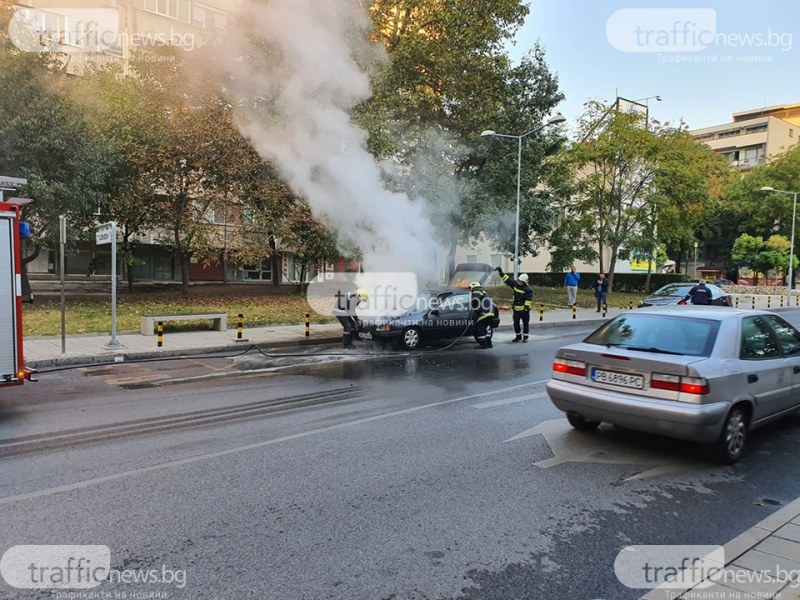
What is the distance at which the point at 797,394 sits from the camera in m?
5.52

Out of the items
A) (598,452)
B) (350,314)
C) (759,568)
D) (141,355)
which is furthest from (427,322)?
(759,568)

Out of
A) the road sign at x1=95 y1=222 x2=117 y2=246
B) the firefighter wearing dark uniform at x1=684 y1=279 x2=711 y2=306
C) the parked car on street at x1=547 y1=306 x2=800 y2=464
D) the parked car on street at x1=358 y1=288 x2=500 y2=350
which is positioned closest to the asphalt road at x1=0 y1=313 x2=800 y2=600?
the parked car on street at x1=547 y1=306 x2=800 y2=464

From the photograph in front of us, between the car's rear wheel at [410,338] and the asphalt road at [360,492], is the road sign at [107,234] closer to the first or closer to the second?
the asphalt road at [360,492]

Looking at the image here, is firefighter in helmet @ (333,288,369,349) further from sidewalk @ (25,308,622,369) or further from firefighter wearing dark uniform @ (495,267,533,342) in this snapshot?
firefighter wearing dark uniform @ (495,267,533,342)

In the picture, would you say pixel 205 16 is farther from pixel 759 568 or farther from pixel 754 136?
pixel 754 136

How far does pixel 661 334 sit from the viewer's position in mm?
5133

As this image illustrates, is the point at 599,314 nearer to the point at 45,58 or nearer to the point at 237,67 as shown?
the point at 237,67

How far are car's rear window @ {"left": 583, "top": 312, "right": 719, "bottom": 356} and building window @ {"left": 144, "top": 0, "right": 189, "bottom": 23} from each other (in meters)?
37.5

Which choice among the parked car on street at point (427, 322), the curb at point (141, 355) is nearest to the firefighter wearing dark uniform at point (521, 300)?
the parked car on street at point (427, 322)

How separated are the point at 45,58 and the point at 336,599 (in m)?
20.0

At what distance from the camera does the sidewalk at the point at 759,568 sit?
107 inches

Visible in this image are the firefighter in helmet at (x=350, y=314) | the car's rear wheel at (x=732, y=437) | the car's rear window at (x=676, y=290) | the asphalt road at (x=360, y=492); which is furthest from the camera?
the car's rear window at (x=676, y=290)

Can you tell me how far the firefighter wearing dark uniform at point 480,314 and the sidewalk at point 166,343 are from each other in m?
3.42

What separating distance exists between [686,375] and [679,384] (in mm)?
98
